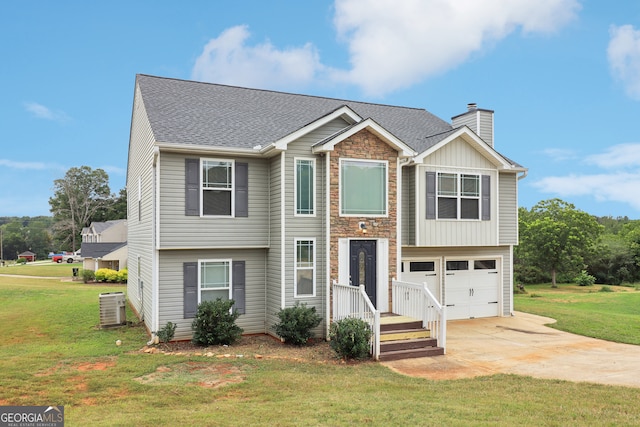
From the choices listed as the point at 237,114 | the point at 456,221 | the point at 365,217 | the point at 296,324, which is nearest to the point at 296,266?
the point at 296,324

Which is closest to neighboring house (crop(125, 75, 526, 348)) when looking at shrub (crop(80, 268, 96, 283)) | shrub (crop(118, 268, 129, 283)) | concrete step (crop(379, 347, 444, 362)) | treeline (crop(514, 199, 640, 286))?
concrete step (crop(379, 347, 444, 362))

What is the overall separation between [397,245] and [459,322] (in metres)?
4.28

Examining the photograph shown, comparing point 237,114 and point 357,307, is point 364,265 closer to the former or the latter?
point 357,307

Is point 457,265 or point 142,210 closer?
point 142,210

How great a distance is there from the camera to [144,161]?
48.2 ft

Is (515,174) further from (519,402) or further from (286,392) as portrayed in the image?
(286,392)

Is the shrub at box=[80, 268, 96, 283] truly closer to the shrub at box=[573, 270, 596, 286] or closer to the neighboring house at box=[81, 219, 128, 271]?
the neighboring house at box=[81, 219, 128, 271]

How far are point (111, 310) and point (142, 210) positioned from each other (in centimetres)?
331

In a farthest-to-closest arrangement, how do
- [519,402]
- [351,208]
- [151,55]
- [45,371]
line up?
[151,55], [351,208], [45,371], [519,402]

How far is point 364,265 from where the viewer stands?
13.0 metres

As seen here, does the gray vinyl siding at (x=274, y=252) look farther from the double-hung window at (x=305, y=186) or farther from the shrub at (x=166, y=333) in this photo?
the shrub at (x=166, y=333)

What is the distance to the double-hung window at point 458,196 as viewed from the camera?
49.0ft

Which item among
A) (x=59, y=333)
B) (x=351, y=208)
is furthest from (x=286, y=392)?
(x=59, y=333)

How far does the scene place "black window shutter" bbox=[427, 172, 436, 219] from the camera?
48.3 feet
